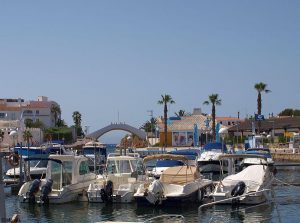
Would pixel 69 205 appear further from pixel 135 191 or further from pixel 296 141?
pixel 296 141

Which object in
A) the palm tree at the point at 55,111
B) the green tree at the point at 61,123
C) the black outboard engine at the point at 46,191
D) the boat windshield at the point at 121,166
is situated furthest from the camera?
the green tree at the point at 61,123

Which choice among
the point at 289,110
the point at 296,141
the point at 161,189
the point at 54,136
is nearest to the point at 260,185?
the point at 161,189

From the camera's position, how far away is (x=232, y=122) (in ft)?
528

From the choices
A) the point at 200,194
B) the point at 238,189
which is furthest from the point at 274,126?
the point at 238,189

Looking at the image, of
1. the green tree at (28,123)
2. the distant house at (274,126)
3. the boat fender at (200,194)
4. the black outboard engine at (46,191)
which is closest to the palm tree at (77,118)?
the green tree at (28,123)

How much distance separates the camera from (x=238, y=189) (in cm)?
3052

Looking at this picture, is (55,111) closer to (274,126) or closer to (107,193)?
(274,126)

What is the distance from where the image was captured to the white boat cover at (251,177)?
31656mm

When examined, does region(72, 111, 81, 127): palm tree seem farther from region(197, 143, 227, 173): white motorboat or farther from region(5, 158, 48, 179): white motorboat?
region(5, 158, 48, 179): white motorboat

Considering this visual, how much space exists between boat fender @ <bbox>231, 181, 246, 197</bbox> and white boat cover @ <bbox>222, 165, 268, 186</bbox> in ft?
1.69

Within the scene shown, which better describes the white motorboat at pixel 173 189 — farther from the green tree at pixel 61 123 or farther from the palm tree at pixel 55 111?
the green tree at pixel 61 123

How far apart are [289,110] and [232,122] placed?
15.3m

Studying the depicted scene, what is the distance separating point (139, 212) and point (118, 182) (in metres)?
4.65

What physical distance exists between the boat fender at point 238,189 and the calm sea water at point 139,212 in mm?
759
